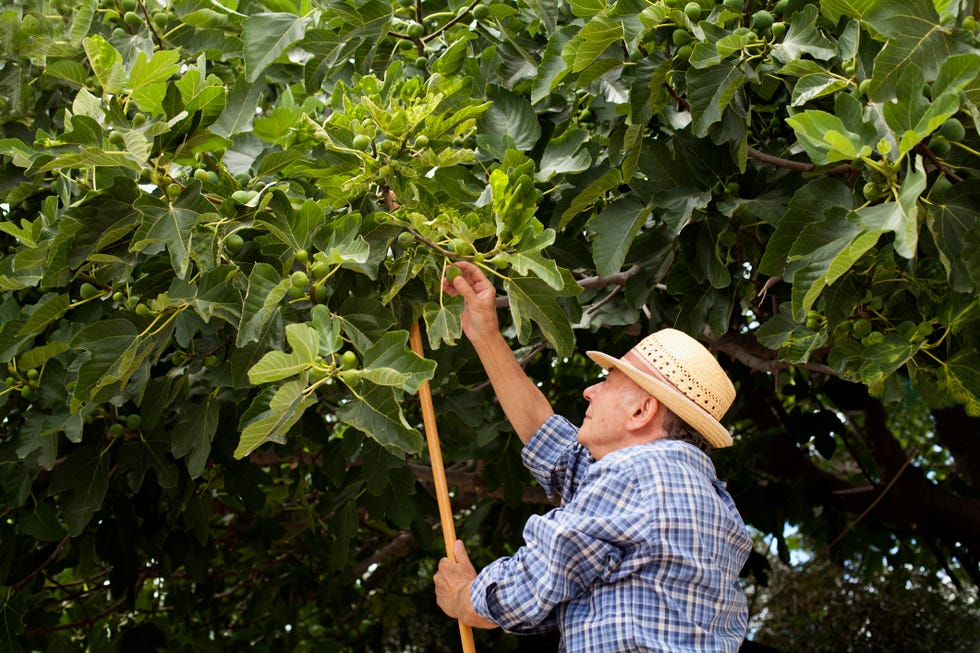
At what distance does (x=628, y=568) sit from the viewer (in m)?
1.99

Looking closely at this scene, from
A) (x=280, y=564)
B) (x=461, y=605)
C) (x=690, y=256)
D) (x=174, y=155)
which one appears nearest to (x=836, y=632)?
(x=280, y=564)

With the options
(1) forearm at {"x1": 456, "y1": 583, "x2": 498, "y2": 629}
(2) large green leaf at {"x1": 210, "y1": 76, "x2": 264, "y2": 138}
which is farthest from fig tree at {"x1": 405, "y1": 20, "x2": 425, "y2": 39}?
(1) forearm at {"x1": 456, "y1": 583, "x2": 498, "y2": 629}

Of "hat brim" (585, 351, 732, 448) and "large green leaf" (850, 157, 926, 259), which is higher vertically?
"large green leaf" (850, 157, 926, 259)

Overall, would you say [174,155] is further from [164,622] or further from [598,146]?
[164,622]

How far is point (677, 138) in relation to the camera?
2605 millimetres

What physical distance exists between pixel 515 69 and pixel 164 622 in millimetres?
3055

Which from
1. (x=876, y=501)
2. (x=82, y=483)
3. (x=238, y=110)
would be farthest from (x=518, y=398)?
(x=876, y=501)

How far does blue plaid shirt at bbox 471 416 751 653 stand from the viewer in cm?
197

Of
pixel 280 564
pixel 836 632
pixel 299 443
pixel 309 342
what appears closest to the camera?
pixel 309 342

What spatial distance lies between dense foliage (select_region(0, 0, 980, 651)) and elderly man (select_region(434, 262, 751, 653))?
0.82ft

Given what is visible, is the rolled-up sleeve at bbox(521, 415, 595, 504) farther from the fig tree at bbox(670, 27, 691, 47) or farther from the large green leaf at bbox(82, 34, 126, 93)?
the large green leaf at bbox(82, 34, 126, 93)

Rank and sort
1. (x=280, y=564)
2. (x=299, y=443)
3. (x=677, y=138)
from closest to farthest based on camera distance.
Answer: (x=677, y=138) → (x=299, y=443) → (x=280, y=564)

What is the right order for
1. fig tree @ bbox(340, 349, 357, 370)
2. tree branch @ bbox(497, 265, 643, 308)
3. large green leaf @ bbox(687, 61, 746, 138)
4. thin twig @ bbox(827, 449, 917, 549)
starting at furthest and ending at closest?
thin twig @ bbox(827, 449, 917, 549)
tree branch @ bbox(497, 265, 643, 308)
large green leaf @ bbox(687, 61, 746, 138)
fig tree @ bbox(340, 349, 357, 370)

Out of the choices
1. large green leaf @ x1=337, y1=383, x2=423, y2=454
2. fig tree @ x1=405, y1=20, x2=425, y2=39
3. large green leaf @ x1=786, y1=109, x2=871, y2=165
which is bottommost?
large green leaf @ x1=337, y1=383, x2=423, y2=454
